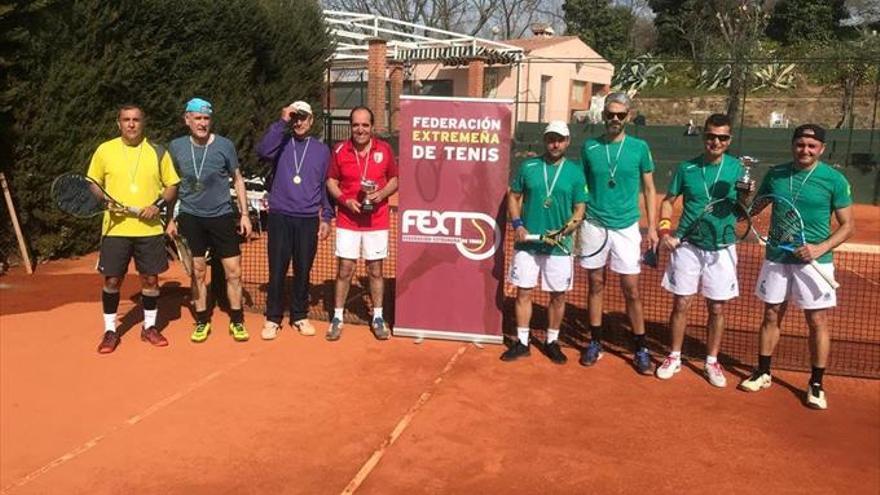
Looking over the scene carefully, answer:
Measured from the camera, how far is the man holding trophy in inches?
241

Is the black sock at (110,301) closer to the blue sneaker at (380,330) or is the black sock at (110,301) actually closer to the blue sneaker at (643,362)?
the blue sneaker at (380,330)

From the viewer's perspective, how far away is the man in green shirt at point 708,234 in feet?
17.2

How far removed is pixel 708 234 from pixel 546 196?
3.93 feet

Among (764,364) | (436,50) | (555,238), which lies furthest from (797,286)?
(436,50)

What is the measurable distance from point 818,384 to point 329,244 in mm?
7358

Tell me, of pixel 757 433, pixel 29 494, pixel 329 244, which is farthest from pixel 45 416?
pixel 329 244

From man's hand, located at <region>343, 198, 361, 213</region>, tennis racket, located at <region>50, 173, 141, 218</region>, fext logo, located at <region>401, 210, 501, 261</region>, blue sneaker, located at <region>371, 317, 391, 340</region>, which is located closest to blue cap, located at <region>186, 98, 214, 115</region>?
tennis racket, located at <region>50, 173, 141, 218</region>

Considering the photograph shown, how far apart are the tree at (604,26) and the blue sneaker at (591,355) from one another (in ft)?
130

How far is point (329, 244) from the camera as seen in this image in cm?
1109

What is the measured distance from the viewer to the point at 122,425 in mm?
4652

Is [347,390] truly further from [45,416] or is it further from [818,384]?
[818,384]

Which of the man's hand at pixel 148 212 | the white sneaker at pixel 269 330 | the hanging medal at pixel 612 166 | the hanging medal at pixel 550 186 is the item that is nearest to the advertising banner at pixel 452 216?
the hanging medal at pixel 550 186

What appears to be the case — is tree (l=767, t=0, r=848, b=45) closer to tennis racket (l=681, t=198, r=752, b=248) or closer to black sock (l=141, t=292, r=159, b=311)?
tennis racket (l=681, t=198, r=752, b=248)

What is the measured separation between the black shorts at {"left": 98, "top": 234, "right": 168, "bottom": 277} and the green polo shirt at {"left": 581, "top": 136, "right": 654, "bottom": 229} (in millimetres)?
3464
